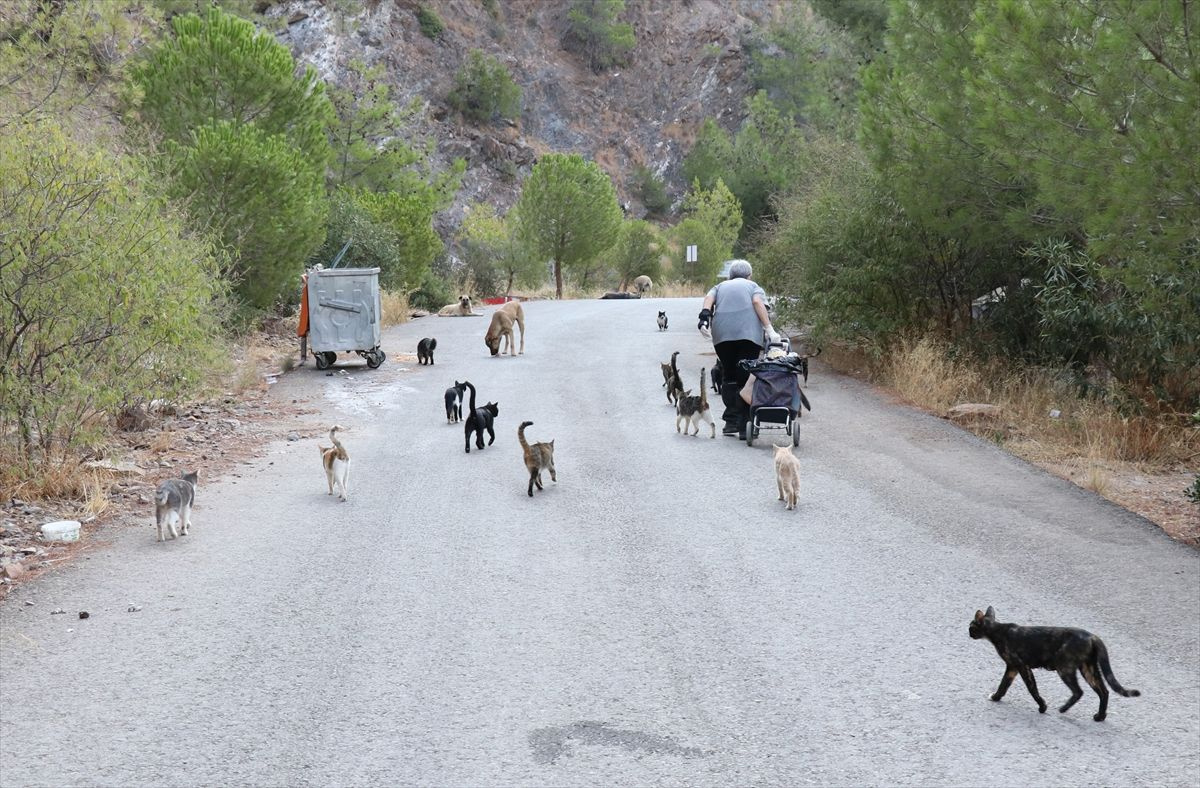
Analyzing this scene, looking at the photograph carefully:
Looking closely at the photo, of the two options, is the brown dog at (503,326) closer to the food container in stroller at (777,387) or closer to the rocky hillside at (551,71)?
the food container in stroller at (777,387)

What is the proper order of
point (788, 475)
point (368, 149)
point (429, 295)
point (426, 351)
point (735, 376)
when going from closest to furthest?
1. point (788, 475)
2. point (735, 376)
3. point (426, 351)
4. point (429, 295)
5. point (368, 149)

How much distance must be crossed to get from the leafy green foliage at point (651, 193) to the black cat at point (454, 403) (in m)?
72.6

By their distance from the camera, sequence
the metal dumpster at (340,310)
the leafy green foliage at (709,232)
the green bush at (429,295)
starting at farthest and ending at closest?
the leafy green foliage at (709,232)
the green bush at (429,295)
the metal dumpster at (340,310)

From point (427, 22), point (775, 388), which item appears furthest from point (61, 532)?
point (427, 22)

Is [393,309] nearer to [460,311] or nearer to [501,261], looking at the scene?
[460,311]

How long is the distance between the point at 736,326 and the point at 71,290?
713 centimetres

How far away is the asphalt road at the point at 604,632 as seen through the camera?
543 cm

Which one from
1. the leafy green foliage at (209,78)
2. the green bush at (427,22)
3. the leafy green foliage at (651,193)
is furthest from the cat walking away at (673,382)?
the leafy green foliage at (651,193)

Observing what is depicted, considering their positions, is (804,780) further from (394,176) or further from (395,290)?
(394,176)

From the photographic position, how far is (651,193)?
Answer: 86938mm

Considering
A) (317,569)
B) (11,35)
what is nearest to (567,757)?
(317,569)

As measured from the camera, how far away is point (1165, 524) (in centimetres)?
1034

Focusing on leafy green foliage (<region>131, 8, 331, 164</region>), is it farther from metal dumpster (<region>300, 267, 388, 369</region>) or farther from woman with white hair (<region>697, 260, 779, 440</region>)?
woman with white hair (<region>697, 260, 779, 440</region>)

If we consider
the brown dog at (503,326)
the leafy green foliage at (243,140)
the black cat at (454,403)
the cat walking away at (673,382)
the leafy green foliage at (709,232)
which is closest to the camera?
the black cat at (454,403)
